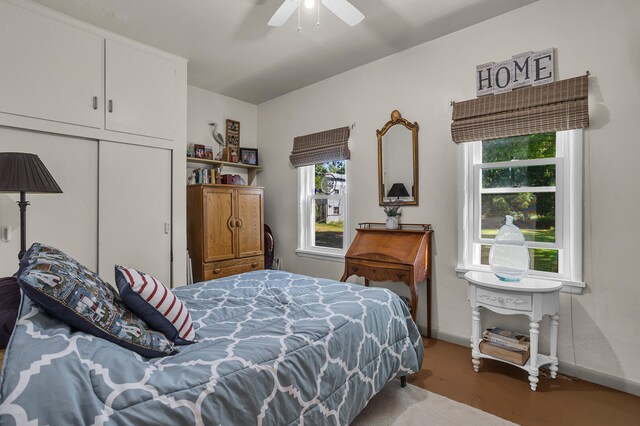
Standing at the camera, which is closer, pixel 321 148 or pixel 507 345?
pixel 507 345

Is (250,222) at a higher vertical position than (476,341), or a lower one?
higher

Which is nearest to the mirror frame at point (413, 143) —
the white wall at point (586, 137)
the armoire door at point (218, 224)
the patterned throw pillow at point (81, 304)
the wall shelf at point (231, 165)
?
the white wall at point (586, 137)

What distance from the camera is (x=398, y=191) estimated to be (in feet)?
10.9

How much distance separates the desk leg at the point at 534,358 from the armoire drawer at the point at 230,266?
2.96 metres

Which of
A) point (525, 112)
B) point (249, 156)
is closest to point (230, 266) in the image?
point (249, 156)

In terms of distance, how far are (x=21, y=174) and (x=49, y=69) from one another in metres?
1.10

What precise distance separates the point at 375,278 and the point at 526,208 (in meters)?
1.38

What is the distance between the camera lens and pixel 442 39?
2996 millimetres

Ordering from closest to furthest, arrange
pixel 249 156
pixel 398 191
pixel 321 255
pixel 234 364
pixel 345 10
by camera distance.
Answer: pixel 234 364, pixel 345 10, pixel 398 191, pixel 321 255, pixel 249 156

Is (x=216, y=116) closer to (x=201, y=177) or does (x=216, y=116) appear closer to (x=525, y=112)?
(x=201, y=177)

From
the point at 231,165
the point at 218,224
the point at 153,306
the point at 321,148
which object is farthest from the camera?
the point at 231,165

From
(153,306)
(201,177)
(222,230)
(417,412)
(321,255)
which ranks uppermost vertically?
(201,177)

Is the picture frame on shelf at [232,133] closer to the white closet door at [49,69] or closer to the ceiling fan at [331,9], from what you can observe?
the white closet door at [49,69]

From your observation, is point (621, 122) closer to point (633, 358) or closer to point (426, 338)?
point (633, 358)
